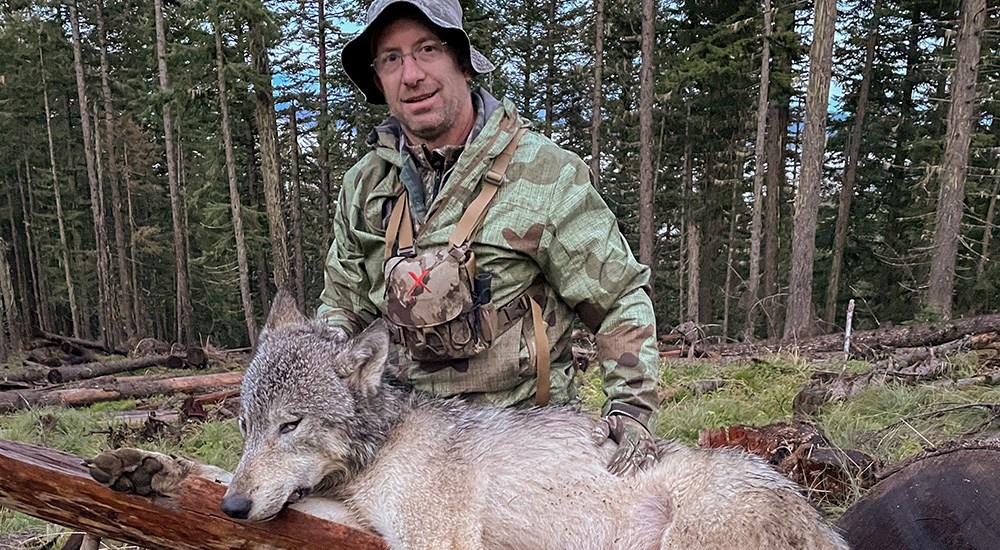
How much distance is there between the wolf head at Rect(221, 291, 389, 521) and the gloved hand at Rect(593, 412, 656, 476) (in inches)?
47.0

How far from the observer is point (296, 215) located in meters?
29.6

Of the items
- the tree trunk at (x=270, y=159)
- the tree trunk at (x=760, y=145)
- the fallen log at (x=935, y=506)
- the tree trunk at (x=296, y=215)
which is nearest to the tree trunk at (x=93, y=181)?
the tree trunk at (x=296, y=215)

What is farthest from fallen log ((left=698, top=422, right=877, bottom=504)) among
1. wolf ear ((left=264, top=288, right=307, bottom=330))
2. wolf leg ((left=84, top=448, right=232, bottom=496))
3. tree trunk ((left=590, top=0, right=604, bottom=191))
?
tree trunk ((left=590, top=0, right=604, bottom=191))

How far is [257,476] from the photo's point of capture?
2.57 m

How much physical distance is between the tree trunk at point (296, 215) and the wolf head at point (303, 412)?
85.3 ft

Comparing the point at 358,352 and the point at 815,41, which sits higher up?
the point at 815,41

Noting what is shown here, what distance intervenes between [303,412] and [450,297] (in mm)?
967

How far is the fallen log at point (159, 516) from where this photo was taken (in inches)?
103

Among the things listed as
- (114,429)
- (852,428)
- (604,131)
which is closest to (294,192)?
(604,131)

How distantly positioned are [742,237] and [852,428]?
30042 mm

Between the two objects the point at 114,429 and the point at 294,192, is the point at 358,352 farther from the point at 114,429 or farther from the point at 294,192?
the point at 294,192

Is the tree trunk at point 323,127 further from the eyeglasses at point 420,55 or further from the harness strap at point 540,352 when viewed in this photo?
the harness strap at point 540,352

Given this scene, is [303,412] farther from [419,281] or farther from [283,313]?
[419,281]

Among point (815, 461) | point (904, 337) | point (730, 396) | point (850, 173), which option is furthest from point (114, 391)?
point (850, 173)
